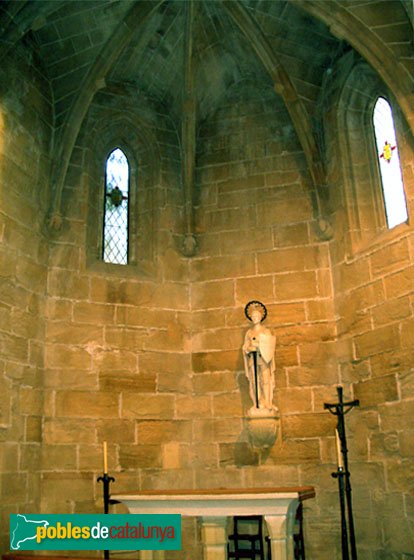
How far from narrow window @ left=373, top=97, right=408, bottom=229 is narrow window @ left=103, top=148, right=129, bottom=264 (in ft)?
12.2

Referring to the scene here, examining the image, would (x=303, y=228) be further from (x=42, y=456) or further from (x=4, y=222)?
(x=42, y=456)

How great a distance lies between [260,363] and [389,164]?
10.2 feet

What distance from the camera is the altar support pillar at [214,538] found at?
6.00m

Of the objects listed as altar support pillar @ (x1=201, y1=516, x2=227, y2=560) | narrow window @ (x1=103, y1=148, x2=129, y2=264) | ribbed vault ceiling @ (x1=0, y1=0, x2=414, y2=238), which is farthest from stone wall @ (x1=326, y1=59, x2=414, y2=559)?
narrow window @ (x1=103, y1=148, x2=129, y2=264)

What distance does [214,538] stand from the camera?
19.8ft

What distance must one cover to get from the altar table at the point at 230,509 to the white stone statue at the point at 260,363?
229 cm

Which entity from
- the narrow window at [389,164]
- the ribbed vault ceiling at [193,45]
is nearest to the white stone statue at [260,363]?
the narrow window at [389,164]

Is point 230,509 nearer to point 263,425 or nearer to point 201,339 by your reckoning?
point 263,425

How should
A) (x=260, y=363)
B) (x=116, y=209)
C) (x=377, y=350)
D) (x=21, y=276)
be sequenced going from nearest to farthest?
1. (x=377, y=350)
2. (x=21, y=276)
3. (x=260, y=363)
4. (x=116, y=209)

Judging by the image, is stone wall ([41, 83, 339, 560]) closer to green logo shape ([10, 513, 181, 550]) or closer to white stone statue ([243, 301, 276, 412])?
white stone statue ([243, 301, 276, 412])

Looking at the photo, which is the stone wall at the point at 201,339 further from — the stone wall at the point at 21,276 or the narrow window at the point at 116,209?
the narrow window at the point at 116,209

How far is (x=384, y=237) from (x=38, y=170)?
463 centimetres

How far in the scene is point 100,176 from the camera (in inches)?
387

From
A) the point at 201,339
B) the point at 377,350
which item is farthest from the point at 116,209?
the point at 377,350
